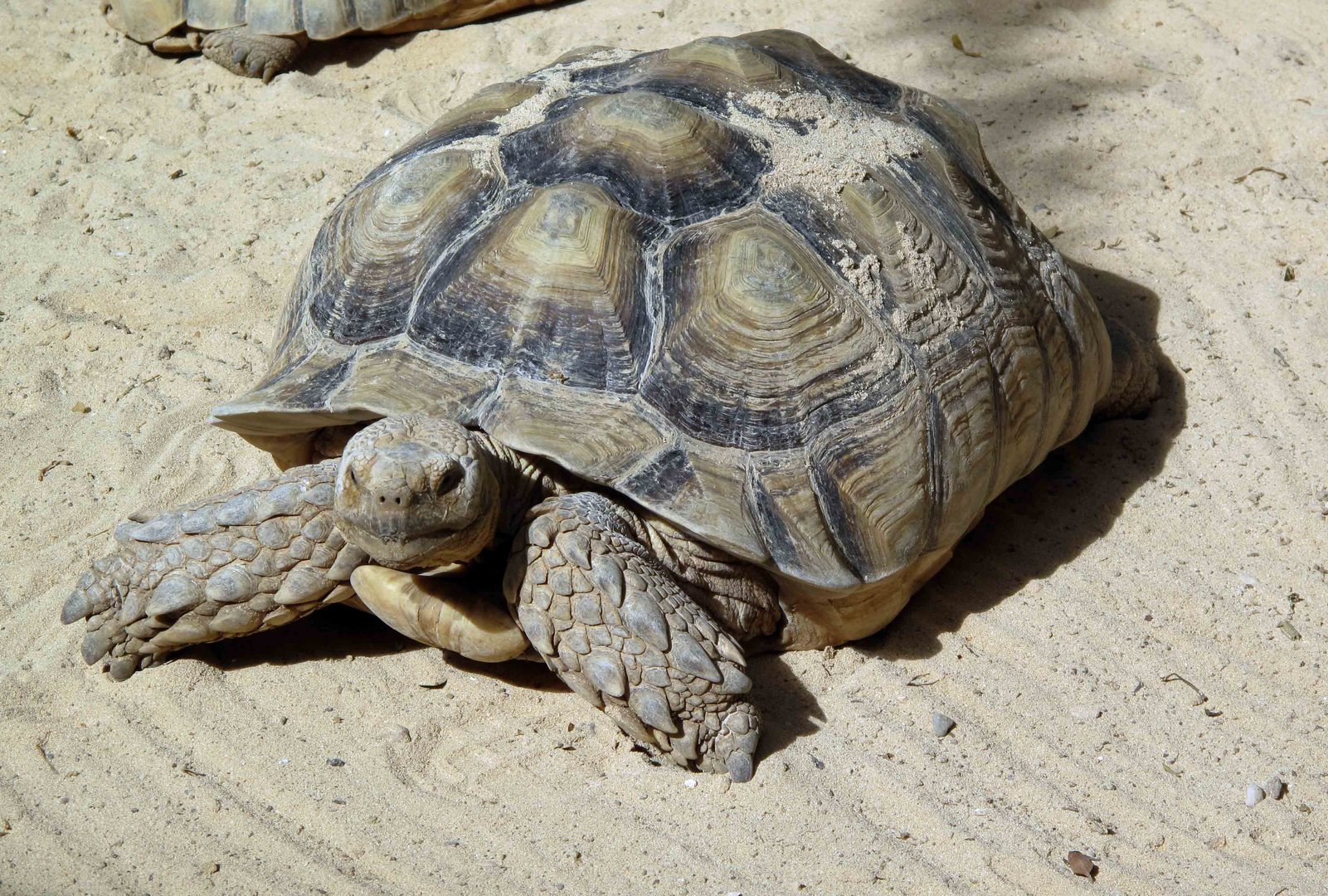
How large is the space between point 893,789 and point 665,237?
4.72 feet

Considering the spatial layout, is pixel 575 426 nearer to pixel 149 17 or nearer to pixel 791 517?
pixel 791 517

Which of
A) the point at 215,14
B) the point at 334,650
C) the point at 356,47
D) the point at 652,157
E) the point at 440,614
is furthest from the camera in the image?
the point at 356,47

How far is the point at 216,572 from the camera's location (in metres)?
3.02

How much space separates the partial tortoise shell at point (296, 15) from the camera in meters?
5.83

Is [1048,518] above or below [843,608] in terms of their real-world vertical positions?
below

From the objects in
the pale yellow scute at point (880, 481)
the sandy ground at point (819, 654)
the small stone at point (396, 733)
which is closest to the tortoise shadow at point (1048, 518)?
the sandy ground at point (819, 654)

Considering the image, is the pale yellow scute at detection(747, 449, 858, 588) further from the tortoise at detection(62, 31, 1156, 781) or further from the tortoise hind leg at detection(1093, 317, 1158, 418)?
the tortoise hind leg at detection(1093, 317, 1158, 418)

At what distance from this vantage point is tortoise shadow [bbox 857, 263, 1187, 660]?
11.2ft

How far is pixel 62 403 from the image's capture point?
4035 mm

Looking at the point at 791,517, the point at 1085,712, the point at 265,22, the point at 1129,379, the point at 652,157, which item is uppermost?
the point at 652,157

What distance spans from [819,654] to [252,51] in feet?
13.7

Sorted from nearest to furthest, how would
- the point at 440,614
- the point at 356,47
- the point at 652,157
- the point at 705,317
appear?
the point at 440,614
the point at 705,317
the point at 652,157
the point at 356,47

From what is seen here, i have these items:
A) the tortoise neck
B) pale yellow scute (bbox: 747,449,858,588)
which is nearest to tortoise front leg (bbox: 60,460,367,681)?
the tortoise neck

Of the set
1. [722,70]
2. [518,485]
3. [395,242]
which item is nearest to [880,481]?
[518,485]
